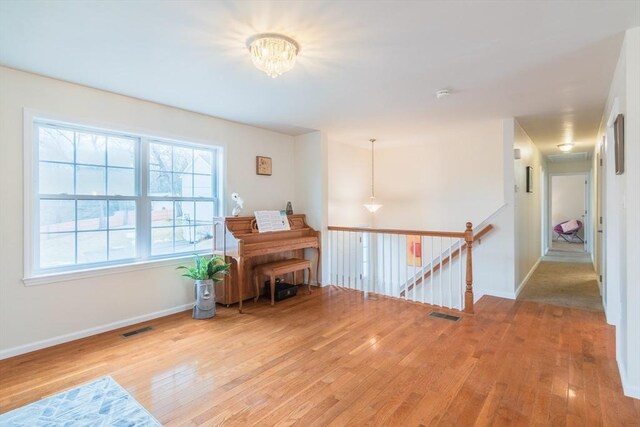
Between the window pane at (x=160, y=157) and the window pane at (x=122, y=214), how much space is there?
0.49 metres

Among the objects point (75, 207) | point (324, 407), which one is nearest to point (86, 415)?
point (324, 407)

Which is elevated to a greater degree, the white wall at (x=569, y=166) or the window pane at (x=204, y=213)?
the white wall at (x=569, y=166)

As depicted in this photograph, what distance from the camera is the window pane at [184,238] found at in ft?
12.9

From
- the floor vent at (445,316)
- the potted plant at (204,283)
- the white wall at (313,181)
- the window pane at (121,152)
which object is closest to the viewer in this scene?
the window pane at (121,152)

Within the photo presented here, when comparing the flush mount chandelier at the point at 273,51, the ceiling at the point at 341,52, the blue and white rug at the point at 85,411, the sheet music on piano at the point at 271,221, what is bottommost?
the blue and white rug at the point at 85,411

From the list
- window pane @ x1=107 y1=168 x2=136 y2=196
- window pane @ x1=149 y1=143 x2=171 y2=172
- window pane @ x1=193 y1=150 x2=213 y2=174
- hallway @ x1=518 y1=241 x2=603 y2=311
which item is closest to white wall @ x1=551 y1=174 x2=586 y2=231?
hallway @ x1=518 y1=241 x2=603 y2=311

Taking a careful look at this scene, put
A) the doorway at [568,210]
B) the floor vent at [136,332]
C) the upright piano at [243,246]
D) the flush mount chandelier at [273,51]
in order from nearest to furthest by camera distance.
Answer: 1. the flush mount chandelier at [273,51]
2. the floor vent at [136,332]
3. the upright piano at [243,246]
4. the doorway at [568,210]

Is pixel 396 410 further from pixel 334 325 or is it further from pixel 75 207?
pixel 75 207

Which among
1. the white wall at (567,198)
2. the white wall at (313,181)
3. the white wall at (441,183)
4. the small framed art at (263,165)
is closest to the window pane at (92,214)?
the small framed art at (263,165)

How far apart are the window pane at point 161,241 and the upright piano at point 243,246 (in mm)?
520

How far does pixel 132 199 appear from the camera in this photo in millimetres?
3533

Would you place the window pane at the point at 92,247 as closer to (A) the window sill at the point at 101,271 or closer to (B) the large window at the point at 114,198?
Result: (B) the large window at the point at 114,198

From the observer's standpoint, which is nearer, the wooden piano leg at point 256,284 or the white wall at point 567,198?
the wooden piano leg at point 256,284

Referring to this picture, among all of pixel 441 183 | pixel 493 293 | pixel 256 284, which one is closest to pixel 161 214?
pixel 256 284
